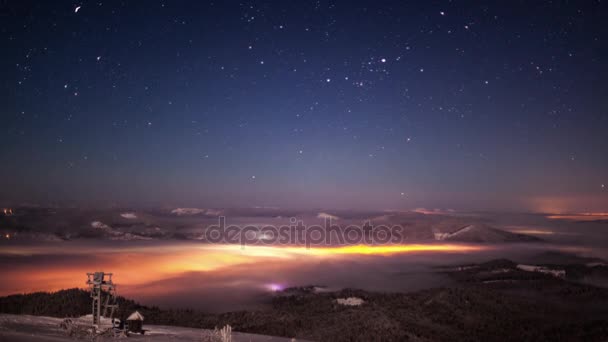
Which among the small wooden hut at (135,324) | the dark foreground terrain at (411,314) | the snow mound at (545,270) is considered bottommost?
the snow mound at (545,270)

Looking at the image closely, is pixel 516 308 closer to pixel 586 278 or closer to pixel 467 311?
pixel 467 311

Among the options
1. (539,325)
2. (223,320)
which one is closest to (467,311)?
(539,325)

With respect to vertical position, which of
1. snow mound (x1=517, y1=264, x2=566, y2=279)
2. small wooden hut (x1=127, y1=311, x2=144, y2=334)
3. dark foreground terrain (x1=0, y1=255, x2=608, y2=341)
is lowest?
snow mound (x1=517, y1=264, x2=566, y2=279)

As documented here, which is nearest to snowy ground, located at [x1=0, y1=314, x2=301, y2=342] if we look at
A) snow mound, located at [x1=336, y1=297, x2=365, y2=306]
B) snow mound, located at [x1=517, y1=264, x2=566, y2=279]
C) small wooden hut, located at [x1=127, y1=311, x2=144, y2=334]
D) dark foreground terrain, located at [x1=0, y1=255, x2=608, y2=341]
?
small wooden hut, located at [x1=127, y1=311, x2=144, y2=334]

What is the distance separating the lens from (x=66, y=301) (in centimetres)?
5159

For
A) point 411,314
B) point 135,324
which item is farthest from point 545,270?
point 135,324

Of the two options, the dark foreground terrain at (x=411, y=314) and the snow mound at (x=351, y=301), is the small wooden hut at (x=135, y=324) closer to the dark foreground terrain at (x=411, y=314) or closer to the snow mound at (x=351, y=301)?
the dark foreground terrain at (x=411, y=314)

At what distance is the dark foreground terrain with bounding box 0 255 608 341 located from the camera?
1908 inches

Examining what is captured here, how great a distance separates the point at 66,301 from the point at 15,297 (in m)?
7.40

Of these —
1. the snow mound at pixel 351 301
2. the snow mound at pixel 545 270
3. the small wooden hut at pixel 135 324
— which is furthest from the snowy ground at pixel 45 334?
the snow mound at pixel 545 270

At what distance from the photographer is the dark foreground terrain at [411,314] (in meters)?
48.5

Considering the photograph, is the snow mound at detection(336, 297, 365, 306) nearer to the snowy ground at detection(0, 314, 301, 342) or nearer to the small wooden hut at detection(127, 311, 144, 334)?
the snowy ground at detection(0, 314, 301, 342)

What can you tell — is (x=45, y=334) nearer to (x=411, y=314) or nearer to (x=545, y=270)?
(x=411, y=314)

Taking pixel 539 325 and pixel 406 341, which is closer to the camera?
pixel 406 341
